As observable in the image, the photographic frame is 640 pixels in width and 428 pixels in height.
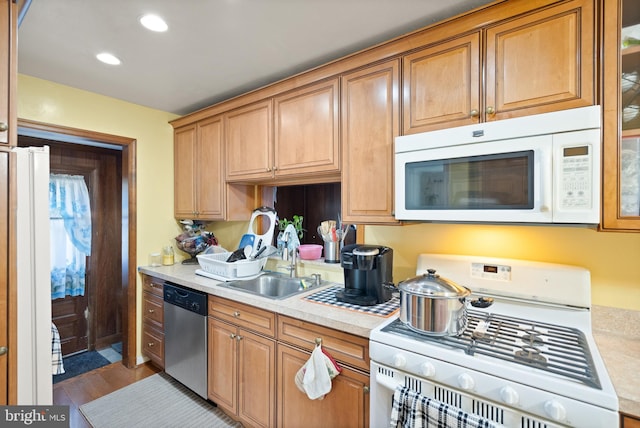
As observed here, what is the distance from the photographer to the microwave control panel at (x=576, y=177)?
110 cm

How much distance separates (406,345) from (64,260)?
332cm

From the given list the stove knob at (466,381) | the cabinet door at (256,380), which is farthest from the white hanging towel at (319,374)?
the stove knob at (466,381)

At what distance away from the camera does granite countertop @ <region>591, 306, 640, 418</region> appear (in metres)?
0.87

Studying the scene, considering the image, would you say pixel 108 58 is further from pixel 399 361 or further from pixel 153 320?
pixel 399 361

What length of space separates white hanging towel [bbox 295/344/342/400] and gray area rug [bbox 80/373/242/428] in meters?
0.89

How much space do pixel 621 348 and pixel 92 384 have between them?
346 cm

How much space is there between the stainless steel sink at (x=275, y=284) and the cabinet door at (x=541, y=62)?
1546mm

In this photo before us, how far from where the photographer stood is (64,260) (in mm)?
2900

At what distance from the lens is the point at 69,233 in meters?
2.93

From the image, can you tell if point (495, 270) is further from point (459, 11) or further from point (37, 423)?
point (37, 423)

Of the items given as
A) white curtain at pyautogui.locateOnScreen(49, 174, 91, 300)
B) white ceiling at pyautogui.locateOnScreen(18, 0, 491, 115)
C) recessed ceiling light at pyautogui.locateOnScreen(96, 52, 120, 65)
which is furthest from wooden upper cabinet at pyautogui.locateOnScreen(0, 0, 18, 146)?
white curtain at pyautogui.locateOnScreen(49, 174, 91, 300)

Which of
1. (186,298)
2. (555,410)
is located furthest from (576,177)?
(186,298)

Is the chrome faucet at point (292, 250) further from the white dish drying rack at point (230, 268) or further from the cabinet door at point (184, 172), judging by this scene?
the cabinet door at point (184, 172)

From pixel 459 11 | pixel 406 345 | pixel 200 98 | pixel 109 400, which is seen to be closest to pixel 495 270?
pixel 406 345
